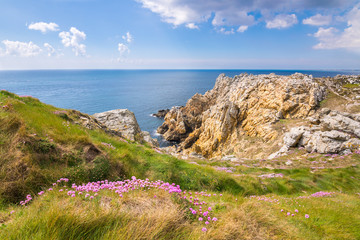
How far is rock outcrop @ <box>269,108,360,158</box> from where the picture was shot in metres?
22.2

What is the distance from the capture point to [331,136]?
22953 millimetres

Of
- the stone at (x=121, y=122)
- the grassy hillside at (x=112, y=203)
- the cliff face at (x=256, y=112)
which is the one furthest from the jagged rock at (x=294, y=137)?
the stone at (x=121, y=122)

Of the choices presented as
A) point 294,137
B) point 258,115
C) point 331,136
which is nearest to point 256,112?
point 258,115

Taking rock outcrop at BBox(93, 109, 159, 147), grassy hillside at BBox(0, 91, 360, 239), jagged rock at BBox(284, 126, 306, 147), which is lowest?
jagged rock at BBox(284, 126, 306, 147)

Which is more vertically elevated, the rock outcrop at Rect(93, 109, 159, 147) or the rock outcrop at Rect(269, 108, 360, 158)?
the rock outcrop at Rect(93, 109, 159, 147)

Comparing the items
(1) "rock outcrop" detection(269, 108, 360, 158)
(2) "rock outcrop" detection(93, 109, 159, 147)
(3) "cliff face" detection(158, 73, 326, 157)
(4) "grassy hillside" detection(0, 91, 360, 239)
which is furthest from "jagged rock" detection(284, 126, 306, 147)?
(2) "rock outcrop" detection(93, 109, 159, 147)

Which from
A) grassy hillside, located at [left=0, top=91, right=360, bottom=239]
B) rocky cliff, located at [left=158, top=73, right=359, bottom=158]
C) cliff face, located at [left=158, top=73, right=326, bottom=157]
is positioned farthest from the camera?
cliff face, located at [left=158, top=73, right=326, bottom=157]

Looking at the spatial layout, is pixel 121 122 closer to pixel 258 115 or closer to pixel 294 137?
pixel 294 137

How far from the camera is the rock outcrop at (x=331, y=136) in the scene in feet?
72.9

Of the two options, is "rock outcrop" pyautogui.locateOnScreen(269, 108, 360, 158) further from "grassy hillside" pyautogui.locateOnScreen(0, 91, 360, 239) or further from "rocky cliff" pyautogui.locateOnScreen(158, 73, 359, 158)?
"grassy hillside" pyautogui.locateOnScreen(0, 91, 360, 239)

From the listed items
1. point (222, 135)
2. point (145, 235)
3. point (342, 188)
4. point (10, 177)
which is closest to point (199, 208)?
point (145, 235)

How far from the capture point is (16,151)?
5.88 meters

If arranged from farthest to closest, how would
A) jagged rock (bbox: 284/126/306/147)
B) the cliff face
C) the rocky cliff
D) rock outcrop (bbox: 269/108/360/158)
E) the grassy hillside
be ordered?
1. the cliff face
2. the rocky cliff
3. jagged rock (bbox: 284/126/306/147)
4. rock outcrop (bbox: 269/108/360/158)
5. the grassy hillside

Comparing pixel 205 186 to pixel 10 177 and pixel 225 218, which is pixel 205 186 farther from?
pixel 10 177
